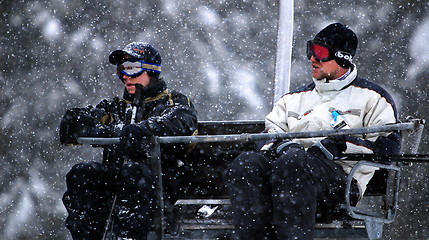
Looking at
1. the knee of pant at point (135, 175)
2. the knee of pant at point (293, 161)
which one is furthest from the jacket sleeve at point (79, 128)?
the knee of pant at point (293, 161)

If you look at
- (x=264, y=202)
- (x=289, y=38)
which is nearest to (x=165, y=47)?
(x=289, y=38)

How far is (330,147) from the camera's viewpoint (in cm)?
493

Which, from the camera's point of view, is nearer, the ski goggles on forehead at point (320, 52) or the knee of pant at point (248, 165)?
the knee of pant at point (248, 165)

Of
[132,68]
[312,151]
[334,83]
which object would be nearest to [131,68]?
[132,68]

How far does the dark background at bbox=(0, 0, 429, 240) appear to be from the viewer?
20516mm

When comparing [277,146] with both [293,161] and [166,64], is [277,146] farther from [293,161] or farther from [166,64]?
A: [166,64]

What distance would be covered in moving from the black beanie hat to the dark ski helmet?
3.23 ft

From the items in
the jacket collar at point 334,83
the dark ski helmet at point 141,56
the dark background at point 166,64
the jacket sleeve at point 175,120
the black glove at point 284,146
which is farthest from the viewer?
the dark background at point 166,64

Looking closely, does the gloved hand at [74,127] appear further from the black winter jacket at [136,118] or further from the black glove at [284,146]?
the black glove at [284,146]

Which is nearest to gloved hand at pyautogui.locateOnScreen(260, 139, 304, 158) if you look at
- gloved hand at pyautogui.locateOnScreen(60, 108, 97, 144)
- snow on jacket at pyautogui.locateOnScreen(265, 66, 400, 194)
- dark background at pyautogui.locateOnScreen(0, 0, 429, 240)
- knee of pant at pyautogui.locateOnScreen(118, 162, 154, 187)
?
snow on jacket at pyautogui.locateOnScreen(265, 66, 400, 194)

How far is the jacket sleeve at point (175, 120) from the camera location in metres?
5.15

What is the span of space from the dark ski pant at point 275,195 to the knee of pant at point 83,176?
0.76 meters

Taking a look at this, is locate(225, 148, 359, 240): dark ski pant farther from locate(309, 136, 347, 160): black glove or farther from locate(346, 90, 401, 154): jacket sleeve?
locate(346, 90, 401, 154): jacket sleeve

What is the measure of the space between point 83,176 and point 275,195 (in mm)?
1061
